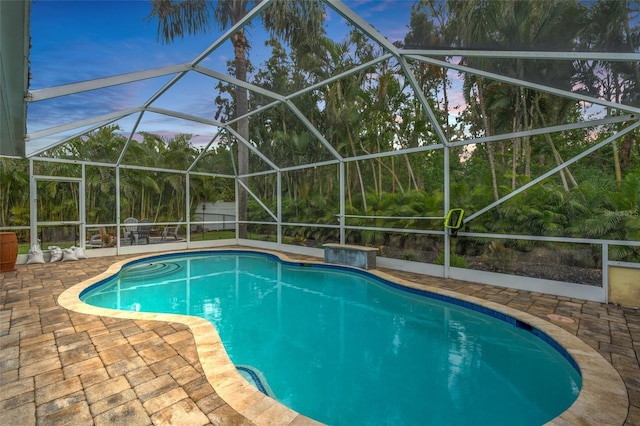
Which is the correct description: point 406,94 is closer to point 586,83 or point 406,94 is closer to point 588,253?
point 586,83

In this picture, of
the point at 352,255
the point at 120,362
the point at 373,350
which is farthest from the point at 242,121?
the point at 120,362

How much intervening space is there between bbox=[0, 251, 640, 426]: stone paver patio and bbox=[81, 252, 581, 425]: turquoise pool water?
66 cm

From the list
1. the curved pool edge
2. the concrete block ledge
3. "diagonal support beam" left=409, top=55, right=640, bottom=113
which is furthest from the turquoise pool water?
"diagonal support beam" left=409, top=55, right=640, bottom=113

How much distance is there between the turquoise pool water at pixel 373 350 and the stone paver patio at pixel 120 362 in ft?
2.18

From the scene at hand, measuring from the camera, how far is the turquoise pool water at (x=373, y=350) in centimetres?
293

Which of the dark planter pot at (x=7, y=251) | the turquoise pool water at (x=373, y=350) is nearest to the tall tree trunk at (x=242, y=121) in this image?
the turquoise pool water at (x=373, y=350)

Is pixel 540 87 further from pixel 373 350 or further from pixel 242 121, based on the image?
pixel 242 121

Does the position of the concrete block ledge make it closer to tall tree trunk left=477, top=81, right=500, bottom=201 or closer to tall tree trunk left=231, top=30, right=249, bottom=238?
tall tree trunk left=477, top=81, right=500, bottom=201

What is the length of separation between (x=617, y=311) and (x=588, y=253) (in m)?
1.05

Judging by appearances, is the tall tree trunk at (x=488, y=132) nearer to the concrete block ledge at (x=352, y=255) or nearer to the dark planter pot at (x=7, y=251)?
the concrete block ledge at (x=352, y=255)

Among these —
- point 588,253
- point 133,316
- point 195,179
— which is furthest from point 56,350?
point 195,179

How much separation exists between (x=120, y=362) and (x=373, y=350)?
2.79 meters

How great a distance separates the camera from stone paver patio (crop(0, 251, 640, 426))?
2.21 metres

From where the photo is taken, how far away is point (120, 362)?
293 cm
